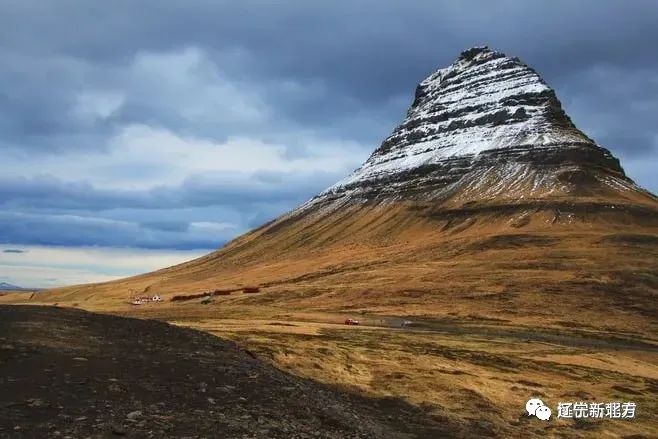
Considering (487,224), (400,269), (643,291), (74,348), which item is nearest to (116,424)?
(74,348)

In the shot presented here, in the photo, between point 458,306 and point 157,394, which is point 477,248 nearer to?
point 458,306

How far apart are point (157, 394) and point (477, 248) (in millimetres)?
102982

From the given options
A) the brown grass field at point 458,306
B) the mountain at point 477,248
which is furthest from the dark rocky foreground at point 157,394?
the mountain at point 477,248

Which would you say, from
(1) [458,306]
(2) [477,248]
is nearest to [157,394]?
(1) [458,306]

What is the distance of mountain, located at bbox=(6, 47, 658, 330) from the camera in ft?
262

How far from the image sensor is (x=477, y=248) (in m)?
113

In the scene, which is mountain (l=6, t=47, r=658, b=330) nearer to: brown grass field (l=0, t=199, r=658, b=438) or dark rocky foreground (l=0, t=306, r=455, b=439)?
brown grass field (l=0, t=199, r=658, b=438)

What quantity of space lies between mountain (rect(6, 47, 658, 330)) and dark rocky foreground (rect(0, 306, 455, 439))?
52.9m

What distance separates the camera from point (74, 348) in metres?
19.2

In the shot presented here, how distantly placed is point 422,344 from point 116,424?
92.0 ft

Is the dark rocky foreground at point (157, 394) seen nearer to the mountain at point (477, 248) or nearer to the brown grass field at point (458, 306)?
the brown grass field at point (458, 306)

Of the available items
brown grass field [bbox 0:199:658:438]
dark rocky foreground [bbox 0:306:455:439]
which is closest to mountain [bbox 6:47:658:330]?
brown grass field [bbox 0:199:658:438]

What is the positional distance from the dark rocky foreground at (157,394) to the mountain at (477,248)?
174ft

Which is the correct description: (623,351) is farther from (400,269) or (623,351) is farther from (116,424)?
(400,269)
